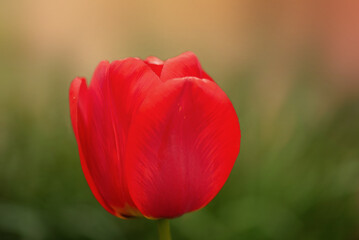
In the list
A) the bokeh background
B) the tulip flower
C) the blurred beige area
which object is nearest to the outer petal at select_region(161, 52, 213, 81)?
the tulip flower

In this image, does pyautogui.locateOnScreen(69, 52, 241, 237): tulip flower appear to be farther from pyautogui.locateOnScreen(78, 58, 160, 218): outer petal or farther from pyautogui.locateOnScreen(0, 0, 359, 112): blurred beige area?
pyautogui.locateOnScreen(0, 0, 359, 112): blurred beige area

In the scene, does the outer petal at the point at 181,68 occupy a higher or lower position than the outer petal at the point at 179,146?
higher

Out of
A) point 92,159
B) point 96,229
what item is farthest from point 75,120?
point 96,229

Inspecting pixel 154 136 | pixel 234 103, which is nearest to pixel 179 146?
pixel 154 136

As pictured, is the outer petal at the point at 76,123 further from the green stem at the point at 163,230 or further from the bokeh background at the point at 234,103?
the bokeh background at the point at 234,103

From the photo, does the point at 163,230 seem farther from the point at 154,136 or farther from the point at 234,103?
the point at 234,103

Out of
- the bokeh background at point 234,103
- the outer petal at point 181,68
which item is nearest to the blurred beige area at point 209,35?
the bokeh background at point 234,103
